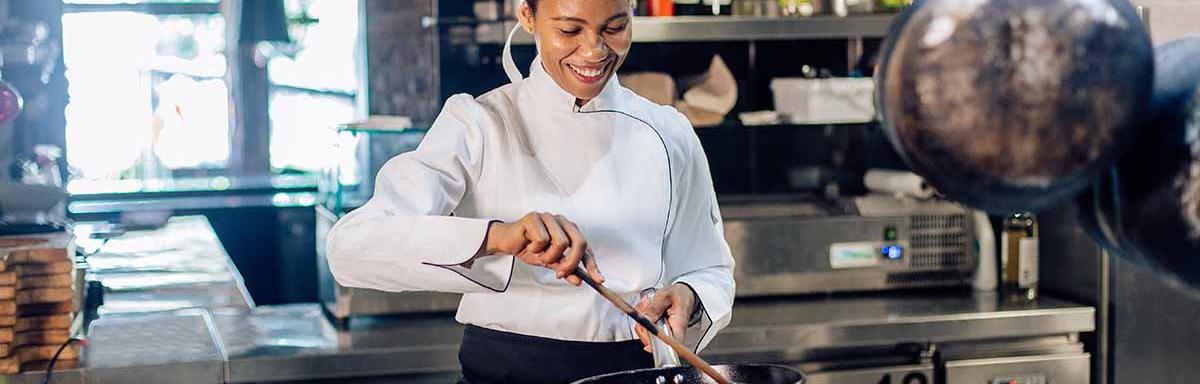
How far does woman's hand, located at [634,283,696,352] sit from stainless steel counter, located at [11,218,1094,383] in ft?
4.15

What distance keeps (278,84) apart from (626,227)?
6001mm

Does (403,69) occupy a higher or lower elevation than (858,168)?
higher

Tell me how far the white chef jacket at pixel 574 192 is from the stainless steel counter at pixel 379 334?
3.33 ft

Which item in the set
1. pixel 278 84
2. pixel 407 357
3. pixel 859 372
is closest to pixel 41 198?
pixel 407 357

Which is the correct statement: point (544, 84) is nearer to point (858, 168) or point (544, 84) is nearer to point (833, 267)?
point (833, 267)

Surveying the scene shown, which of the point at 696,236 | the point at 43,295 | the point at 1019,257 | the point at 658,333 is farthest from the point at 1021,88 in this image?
the point at 1019,257

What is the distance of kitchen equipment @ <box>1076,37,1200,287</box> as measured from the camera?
283 mm

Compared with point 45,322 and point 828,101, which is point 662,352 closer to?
point 45,322

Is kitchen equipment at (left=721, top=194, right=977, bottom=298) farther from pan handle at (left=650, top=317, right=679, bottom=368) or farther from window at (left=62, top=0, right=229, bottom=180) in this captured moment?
window at (left=62, top=0, right=229, bottom=180)

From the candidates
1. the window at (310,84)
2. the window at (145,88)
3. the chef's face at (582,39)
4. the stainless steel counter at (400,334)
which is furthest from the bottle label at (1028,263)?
the window at (145,88)

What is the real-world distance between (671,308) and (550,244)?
1.04 ft

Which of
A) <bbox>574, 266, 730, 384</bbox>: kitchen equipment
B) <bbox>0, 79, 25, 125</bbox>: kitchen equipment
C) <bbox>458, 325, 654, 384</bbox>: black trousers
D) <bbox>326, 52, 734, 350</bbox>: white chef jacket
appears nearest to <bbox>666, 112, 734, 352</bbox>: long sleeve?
<bbox>326, 52, 734, 350</bbox>: white chef jacket

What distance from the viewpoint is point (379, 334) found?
302 centimetres

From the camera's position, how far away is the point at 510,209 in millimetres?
1763
